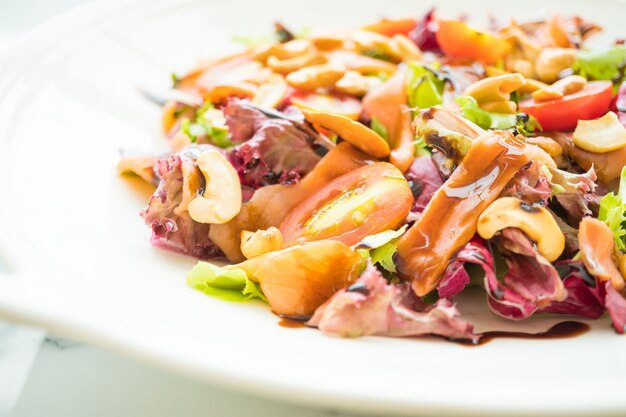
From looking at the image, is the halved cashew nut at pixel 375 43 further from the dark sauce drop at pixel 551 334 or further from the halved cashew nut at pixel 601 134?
the dark sauce drop at pixel 551 334

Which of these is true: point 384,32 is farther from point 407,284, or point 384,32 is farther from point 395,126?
point 407,284

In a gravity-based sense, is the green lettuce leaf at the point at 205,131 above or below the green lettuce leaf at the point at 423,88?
below

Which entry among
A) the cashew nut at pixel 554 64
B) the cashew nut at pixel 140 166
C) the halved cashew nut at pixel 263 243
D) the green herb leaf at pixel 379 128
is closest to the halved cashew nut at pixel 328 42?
the green herb leaf at pixel 379 128

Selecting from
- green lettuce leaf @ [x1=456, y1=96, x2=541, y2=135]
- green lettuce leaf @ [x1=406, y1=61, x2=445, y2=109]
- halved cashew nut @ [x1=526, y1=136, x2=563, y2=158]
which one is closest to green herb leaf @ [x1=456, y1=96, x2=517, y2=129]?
green lettuce leaf @ [x1=456, y1=96, x2=541, y2=135]

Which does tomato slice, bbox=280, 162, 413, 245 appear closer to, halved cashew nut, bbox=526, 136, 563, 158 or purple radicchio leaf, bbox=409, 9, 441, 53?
halved cashew nut, bbox=526, 136, 563, 158

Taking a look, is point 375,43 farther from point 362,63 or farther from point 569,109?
point 569,109

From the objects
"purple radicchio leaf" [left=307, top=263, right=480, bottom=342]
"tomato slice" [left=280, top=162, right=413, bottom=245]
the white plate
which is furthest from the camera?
"tomato slice" [left=280, top=162, right=413, bottom=245]

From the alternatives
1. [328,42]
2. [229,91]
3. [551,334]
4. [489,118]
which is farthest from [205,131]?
[551,334]

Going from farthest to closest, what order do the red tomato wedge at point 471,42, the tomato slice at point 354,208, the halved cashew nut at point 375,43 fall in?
1. the halved cashew nut at point 375,43
2. the red tomato wedge at point 471,42
3. the tomato slice at point 354,208
